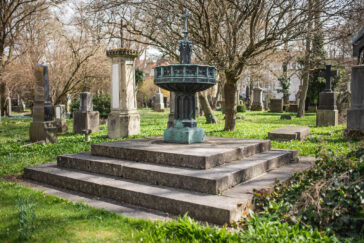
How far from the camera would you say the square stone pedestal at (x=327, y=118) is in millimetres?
15212

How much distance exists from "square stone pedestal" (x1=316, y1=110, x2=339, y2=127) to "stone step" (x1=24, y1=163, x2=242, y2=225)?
12.6 metres

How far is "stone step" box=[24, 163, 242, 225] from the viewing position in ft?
13.8

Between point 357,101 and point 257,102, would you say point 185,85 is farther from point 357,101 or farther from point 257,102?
point 257,102

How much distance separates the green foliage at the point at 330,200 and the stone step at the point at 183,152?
4.22ft

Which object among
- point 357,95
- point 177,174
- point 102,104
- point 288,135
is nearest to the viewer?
point 177,174

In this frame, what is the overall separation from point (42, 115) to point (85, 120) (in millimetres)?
2537

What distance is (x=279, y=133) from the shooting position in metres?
10.6

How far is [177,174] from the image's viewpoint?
16.9 ft

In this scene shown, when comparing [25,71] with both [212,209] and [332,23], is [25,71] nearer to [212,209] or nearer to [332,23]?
[332,23]

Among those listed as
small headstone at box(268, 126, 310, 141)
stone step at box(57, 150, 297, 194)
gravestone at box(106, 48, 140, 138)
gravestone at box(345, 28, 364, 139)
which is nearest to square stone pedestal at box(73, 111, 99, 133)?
gravestone at box(106, 48, 140, 138)

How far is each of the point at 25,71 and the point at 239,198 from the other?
21024 millimetres

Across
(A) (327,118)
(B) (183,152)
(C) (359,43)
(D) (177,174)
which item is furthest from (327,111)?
(D) (177,174)

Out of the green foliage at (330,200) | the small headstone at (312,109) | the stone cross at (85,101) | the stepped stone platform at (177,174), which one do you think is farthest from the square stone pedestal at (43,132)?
the small headstone at (312,109)

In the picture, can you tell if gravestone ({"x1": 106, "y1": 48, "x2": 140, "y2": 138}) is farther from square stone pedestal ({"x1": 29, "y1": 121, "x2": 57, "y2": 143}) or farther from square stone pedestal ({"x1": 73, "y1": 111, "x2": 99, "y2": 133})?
square stone pedestal ({"x1": 73, "y1": 111, "x2": 99, "y2": 133})
